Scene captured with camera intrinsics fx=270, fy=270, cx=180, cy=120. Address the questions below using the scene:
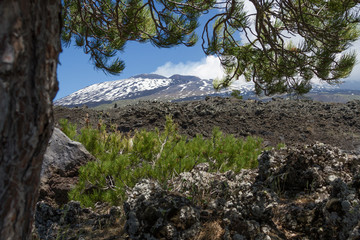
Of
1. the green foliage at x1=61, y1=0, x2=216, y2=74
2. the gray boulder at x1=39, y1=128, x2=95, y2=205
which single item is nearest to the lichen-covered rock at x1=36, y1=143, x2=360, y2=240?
the gray boulder at x1=39, y1=128, x2=95, y2=205

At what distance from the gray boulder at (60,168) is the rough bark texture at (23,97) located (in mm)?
2345

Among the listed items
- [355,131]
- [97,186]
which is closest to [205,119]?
[355,131]

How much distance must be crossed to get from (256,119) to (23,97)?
9.79m

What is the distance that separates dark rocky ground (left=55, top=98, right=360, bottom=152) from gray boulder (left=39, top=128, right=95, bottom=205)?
4.68 meters

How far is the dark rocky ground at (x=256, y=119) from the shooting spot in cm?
867

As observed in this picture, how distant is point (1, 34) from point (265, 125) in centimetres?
940

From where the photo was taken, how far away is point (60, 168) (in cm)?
350

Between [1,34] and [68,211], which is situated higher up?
[1,34]

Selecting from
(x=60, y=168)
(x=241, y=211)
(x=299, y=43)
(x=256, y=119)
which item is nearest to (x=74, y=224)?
(x=241, y=211)

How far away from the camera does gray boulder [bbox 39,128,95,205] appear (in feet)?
10.7

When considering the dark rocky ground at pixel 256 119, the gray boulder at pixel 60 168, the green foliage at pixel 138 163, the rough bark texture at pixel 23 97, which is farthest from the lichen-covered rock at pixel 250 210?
the dark rocky ground at pixel 256 119

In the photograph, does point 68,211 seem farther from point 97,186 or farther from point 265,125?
point 265,125

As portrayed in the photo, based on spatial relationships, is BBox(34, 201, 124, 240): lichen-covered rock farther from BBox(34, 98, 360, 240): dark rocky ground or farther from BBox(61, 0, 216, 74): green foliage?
BBox(61, 0, 216, 74): green foliage

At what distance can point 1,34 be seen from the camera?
0.80 meters
